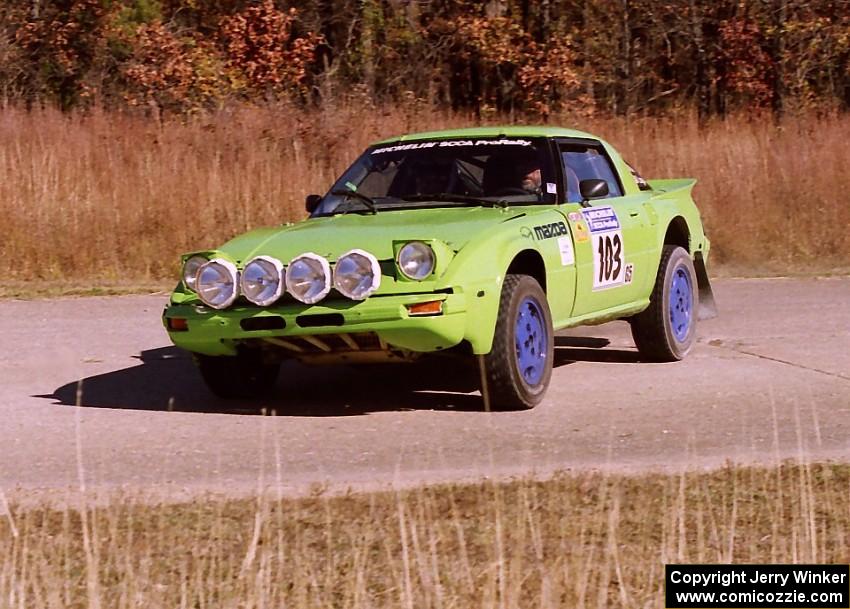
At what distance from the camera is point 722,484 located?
668cm

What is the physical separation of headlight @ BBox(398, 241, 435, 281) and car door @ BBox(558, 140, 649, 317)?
1.40 metres

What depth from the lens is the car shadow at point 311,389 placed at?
8.94 metres

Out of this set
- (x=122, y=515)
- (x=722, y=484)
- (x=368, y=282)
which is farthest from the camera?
(x=368, y=282)

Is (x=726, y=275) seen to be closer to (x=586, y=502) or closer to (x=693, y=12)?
(x=586, y=502)

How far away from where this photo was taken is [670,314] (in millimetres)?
10414

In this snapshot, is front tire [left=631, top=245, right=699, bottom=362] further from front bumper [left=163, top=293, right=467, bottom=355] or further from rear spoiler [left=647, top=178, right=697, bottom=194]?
front bumper [left=163, top=293, right=467, bottom=355]

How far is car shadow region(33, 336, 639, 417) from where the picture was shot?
8938 mm

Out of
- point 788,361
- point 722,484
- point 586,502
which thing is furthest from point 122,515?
point 788,361

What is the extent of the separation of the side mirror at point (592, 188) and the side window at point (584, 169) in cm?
11

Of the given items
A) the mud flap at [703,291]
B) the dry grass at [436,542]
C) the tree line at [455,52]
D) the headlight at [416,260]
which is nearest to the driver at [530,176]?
the headlight at [416,260]

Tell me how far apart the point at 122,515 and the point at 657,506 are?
2.14m

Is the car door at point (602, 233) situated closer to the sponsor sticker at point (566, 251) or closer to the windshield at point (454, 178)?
the sponsor sticker at point (566, 251)

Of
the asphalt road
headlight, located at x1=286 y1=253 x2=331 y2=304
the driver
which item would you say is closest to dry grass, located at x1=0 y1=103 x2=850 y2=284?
the asphalt road

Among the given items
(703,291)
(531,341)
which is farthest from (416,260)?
(703,291)
